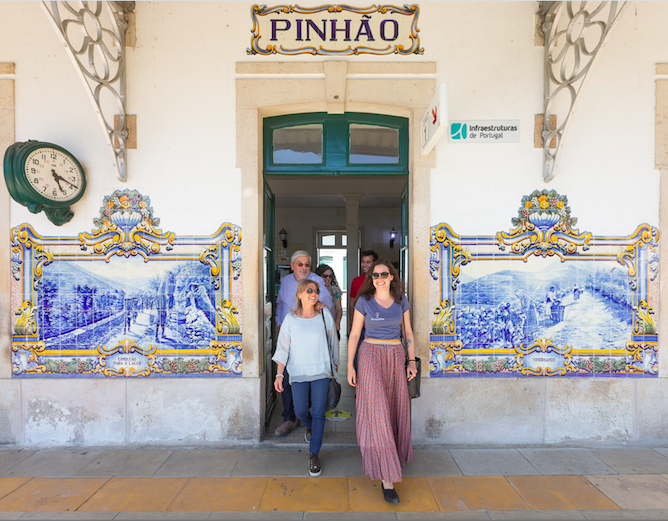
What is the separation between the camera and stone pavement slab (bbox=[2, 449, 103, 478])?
317cm

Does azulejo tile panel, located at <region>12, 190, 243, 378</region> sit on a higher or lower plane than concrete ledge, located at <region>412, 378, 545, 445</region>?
higher

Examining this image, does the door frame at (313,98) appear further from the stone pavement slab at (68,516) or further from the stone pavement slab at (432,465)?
the stone pavement slab at (68,516)

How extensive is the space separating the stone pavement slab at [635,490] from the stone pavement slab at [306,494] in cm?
186

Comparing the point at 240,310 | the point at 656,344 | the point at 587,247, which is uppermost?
the point at 587,247

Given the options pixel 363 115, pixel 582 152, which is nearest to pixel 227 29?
pixel 363 115

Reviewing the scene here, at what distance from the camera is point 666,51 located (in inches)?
145

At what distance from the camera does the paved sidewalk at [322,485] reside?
2.67 meters

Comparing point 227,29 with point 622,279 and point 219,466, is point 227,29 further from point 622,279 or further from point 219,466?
point 622,279

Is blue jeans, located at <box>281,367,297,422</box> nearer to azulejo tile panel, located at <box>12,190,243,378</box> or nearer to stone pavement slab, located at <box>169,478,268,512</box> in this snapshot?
azulejo tile panel, located at <box>12,190,243,378</box>

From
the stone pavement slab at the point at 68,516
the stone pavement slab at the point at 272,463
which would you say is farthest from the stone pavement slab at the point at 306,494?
the stone pavement slab at the point at 68,516

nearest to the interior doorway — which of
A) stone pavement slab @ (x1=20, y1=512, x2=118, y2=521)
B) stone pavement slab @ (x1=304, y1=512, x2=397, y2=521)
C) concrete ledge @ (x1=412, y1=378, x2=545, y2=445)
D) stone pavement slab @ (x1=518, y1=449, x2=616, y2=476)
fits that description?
concrete ledge @ (x1=412, y1=378, x2=545, y2=445)

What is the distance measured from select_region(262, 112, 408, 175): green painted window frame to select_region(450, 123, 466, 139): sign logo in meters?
0.45

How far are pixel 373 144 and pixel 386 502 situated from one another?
3060 mm

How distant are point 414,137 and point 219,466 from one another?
327cm
